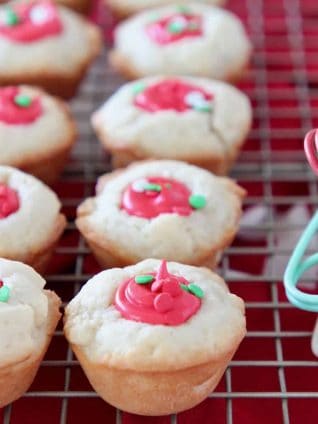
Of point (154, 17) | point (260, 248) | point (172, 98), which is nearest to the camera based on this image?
point (260, 248)

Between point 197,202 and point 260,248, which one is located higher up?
point 197,202

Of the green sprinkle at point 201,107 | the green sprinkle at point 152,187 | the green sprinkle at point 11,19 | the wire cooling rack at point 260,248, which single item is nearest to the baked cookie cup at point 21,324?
the wire cooling rack at point 260,248

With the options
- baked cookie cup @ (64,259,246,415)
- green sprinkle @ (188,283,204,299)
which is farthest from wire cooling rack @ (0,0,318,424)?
green sprinkle @ (188,283,204,299)

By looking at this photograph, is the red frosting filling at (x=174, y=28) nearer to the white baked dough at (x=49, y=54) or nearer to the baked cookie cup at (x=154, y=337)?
the white baked dough at (x=49, y=54)

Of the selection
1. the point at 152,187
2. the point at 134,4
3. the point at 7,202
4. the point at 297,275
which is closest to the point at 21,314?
the point at 7,202

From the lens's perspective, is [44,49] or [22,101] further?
[44,49]

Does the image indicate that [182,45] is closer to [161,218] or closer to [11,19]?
[11,19]

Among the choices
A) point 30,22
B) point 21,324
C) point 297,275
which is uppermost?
point 30,22
